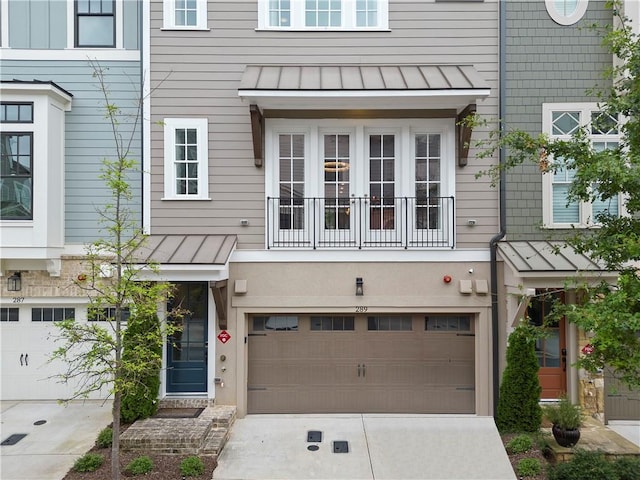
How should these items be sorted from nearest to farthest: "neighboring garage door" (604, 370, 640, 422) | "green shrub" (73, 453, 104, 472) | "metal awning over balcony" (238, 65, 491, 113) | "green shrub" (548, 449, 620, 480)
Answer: "green shrub" (548, 449, 620, 480), "green shrub" (73, 453, 104, 472), "metal awning over balcony" (238, 65, 491, 113), "neighboring garage door" (604, 370, 640, 422)

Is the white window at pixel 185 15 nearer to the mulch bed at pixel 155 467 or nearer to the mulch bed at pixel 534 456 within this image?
the mulch bed at pixel 155 467

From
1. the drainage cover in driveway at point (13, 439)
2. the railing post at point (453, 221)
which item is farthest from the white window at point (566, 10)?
the drainage cover in driveway at point (13, 439)

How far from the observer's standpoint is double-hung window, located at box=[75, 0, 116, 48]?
8.30 metres

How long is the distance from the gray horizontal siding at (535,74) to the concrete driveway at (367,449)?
3.53 metres

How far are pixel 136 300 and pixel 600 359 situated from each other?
216 inches

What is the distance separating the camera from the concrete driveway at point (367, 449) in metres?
6.00

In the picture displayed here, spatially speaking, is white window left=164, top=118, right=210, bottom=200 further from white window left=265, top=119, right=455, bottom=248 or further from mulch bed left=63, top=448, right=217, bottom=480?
mulch bed left=63, top=448, right=217, bottom=480

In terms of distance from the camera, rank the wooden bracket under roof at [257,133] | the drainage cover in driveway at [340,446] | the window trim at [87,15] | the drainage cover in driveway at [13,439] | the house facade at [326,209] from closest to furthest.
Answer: the drainage cover in driveway at [340,446] < the drainage cover in driveway at [13,439] < the wooden bracket under roof at [257,133] < the house facade at [326,209] < the window trim at [87,15]

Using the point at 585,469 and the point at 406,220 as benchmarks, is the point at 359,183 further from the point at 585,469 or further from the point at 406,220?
the point at 585,469

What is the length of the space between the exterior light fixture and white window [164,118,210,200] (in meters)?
3.26

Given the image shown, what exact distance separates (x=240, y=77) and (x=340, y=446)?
6.40m

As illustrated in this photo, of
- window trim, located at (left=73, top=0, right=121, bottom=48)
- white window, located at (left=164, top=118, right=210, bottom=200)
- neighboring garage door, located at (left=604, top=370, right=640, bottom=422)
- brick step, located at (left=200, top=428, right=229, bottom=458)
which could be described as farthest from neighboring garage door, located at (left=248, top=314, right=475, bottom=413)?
window trim, located at (left=73, top=0, right=121, bottom=48)

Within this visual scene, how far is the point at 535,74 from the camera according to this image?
7805 millimetres

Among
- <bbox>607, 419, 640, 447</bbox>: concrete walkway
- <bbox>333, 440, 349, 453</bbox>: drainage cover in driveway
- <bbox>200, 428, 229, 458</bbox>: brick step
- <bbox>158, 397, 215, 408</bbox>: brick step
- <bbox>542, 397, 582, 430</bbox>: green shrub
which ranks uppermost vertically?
<bbox>542, 397, 582, 430</bbox>: green shrub
